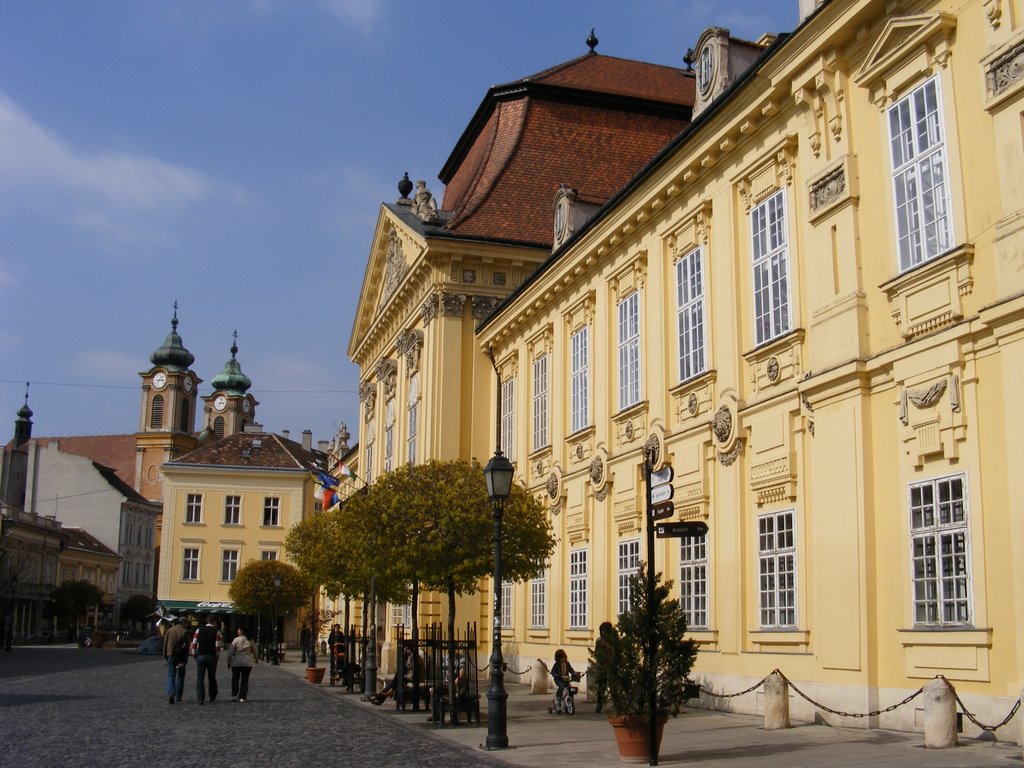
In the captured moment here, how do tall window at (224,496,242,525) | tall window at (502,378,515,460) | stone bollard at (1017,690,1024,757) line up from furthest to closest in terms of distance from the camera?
1. tall window at (224,496,242,525)
2. tall window at (502,378,515,460)
3. stone bollard at (1017,690,1024,757)

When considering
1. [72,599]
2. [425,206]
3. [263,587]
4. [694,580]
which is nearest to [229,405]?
[72,599]

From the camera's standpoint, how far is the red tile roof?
114 ft

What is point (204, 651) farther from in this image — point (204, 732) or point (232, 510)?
point (232, 510)

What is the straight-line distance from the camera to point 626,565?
74.8 ft

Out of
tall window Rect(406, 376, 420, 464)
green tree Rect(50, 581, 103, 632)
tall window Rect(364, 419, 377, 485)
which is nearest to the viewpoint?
tall window Rect(406, 376, 420, 464)

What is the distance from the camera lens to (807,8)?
16750 millimetres

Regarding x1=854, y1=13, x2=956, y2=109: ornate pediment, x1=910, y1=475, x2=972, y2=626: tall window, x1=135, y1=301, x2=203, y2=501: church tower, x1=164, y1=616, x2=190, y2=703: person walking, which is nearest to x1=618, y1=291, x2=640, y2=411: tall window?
x1=854, y1=13, x2=956, y2=109: ornate pediment

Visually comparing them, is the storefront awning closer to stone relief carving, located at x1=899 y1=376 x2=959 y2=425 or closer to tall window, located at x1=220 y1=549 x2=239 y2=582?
tall window, located at x1=220 y1=549 x2=239 y2=582

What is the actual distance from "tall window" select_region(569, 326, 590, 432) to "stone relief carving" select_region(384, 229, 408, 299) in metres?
12.5

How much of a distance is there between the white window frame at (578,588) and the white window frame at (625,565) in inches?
68.6

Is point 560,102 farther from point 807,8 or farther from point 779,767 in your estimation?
point 779,767

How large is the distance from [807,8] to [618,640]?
9607mm

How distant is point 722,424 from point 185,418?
112806 mm

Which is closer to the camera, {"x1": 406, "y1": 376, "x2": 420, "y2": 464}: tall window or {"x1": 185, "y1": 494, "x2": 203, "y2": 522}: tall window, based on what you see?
{"x1": 406, "y1": 376, "x2": 420, "y2": 464}: tall window
